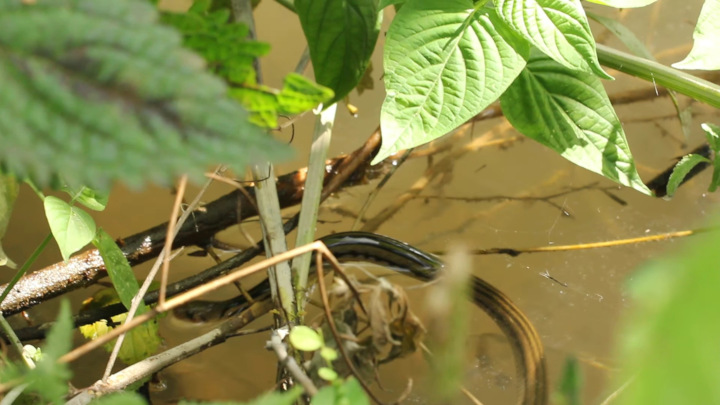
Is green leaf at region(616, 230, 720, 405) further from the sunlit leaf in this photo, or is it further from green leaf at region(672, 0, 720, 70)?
the sunlit leaf

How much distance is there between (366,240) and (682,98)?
0.96 m

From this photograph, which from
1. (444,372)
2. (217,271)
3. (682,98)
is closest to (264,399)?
(444,372)

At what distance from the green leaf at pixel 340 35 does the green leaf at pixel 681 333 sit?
726 mm

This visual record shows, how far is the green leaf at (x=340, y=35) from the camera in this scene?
823mm

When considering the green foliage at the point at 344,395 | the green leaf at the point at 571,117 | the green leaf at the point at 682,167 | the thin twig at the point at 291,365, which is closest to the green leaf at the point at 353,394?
the green foliage at the point at 344,395

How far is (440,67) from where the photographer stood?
808 mm

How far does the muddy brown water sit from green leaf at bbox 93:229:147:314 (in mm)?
300

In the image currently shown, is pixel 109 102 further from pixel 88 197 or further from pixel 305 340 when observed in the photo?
pixel 88 197

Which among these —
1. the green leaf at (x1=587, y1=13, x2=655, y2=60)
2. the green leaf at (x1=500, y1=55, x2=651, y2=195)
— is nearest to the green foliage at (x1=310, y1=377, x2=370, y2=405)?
the green leaf at (x1=500, y1=55, x2=651, y2=195)

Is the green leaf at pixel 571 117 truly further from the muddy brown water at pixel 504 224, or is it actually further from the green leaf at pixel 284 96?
the green leaf at pixel 284 96

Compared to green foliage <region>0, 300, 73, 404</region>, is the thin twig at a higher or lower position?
lower

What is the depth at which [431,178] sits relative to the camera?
147cm

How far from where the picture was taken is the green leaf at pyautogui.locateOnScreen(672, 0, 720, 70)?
870 mm

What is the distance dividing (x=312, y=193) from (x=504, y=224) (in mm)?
564
